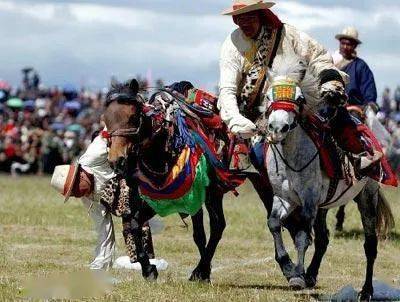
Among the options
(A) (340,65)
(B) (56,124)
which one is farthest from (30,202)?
(B) (56,124)

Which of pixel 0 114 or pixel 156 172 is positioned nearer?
pixel 156 172

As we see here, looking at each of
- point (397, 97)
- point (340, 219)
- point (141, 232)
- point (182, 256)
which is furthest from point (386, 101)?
point (141, 232)

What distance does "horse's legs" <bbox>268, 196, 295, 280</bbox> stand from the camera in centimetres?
970

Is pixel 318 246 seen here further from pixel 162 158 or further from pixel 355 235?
pixel 355 235

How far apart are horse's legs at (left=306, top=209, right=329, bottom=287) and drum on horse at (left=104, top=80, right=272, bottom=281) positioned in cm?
89

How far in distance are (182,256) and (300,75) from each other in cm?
427

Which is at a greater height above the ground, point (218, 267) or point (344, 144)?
point (344, 144)

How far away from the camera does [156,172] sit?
10.2m

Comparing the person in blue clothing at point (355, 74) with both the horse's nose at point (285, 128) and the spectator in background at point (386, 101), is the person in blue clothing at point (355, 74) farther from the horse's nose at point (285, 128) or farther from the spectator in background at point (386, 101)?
the spectator in background at point (386, 101)

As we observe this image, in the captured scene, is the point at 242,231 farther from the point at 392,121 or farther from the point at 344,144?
the point at 392,121

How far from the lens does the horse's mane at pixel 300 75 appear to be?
9.71m

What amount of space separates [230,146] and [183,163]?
27.1 inches

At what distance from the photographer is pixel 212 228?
10.9 m

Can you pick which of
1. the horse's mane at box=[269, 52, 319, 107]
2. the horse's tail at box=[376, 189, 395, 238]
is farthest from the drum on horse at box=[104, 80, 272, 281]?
the horse's tail at box=[376, 189, 395, 238]
